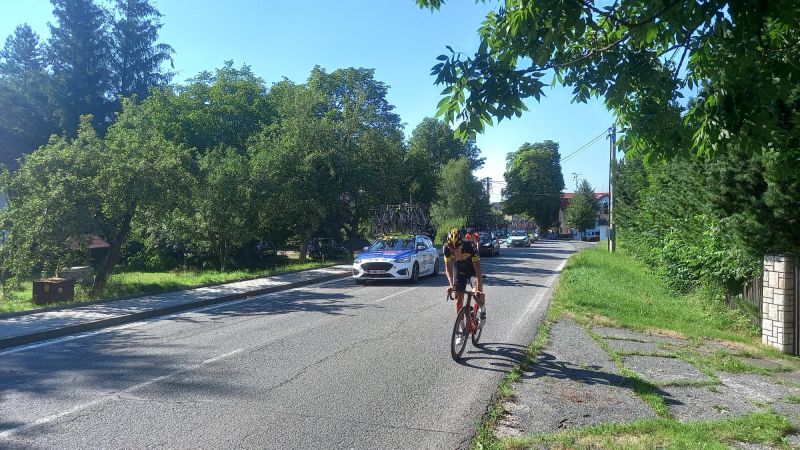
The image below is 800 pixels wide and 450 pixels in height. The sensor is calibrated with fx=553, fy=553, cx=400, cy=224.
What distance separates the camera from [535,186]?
84000mm

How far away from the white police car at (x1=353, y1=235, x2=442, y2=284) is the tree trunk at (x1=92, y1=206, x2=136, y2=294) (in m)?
6.75

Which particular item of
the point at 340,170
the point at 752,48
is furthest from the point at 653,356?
the point at 340,170

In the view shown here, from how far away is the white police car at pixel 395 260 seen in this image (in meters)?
17.3

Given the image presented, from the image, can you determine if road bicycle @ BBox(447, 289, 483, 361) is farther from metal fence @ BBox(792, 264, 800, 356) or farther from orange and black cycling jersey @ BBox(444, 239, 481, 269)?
metal fence @ BBox(792, 264, 800, 356)

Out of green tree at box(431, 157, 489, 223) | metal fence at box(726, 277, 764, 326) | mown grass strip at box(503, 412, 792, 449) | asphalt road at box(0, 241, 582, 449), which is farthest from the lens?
green tree at box(431, 157, 489, 223)

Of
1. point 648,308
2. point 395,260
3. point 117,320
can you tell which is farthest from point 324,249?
Answer: point 648,308

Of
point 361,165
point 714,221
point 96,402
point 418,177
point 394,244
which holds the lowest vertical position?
point 96,402

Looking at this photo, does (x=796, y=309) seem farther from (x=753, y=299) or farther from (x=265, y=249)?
(x=265, y=249)

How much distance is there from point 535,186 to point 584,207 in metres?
9.77

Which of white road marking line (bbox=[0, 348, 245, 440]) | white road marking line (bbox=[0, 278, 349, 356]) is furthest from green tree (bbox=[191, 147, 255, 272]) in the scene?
white road marking line (bbox=[0, 348, 245, 440])

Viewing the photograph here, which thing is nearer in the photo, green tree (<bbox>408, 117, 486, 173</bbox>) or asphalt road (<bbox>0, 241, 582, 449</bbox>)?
asphalt road (<bbox>0, 241, 582, 449</bbox>)

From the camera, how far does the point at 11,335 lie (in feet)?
29.3

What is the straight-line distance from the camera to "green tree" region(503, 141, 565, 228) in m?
83.9

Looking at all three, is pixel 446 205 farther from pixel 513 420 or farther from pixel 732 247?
pixel 513 420
